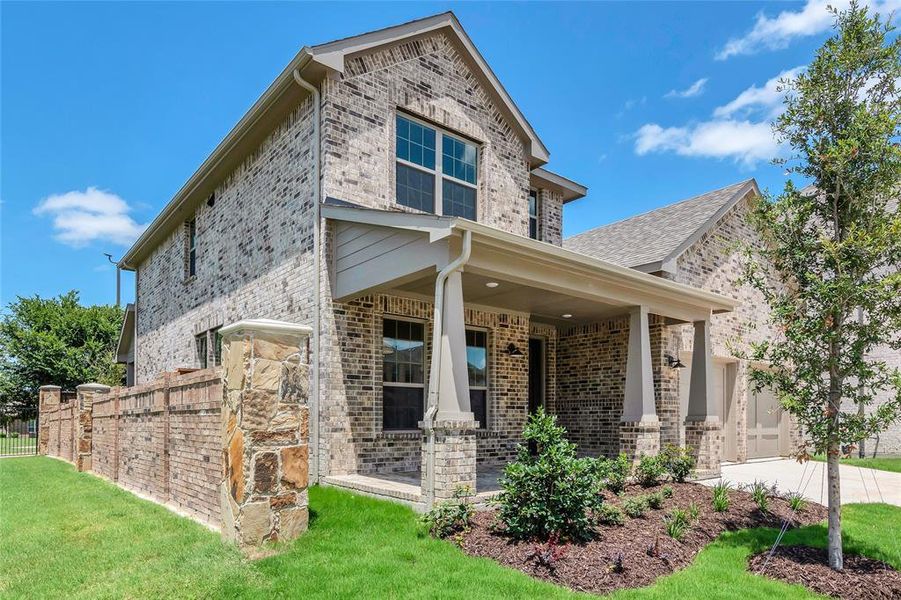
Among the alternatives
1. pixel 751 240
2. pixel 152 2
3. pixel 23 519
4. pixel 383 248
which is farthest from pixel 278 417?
pixel 751 240

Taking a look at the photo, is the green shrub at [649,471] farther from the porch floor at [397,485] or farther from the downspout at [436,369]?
the downspout at [436,369]

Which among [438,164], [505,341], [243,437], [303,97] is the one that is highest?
[303,97]

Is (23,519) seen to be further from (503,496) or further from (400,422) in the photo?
(503,496)

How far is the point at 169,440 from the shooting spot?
27.5 feet

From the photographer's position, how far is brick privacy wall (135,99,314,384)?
31.7 feet

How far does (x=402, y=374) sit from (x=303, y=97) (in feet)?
15.7

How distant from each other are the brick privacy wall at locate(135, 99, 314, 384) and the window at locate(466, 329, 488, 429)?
318 centimetres

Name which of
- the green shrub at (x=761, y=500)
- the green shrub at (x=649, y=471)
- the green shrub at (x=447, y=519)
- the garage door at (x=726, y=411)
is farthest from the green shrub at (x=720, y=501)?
the garage door at (x=726, y=411)

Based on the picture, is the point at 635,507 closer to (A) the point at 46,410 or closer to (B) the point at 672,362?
(B) the point at 672,362


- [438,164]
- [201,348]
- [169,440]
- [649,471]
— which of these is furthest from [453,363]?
[201,348]

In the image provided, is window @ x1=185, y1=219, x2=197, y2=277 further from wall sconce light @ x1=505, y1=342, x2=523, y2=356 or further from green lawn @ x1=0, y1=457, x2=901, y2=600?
wall sconce light @ x1=505, y1=342, x2=523, y2=356

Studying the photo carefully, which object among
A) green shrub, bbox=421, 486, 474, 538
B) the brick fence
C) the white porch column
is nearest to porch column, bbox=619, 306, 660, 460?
the white porch column

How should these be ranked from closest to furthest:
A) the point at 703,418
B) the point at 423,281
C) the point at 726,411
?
the point at 423,281, the point at 703,418, the point at 726,411

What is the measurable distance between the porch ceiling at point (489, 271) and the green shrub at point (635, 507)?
9.85ft
